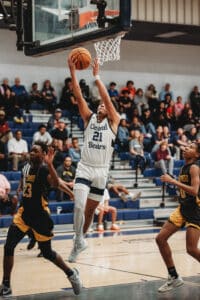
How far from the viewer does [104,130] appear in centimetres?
762

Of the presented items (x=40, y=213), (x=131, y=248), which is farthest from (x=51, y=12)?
(x=131, y=248)

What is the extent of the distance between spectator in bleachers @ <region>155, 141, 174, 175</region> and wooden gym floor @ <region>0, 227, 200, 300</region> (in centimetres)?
455

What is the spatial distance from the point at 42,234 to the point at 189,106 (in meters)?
15.9

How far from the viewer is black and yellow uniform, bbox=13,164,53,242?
7266 mm

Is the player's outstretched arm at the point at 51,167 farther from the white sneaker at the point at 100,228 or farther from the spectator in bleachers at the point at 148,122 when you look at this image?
the spectator in bleachers at the point at 148,122

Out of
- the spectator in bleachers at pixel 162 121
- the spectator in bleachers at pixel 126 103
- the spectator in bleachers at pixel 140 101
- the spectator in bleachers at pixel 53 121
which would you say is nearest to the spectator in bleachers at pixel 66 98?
the spectator in bleachers at pixel 126 103

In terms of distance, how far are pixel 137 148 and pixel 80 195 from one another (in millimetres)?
11425

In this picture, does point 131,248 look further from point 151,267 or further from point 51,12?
point 51,12

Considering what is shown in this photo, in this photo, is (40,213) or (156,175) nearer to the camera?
(40,213)

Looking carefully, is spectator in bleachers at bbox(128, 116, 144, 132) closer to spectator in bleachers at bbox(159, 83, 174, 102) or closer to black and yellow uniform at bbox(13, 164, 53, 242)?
spectator in bleachers at bbox(159, 83, 174, 102)

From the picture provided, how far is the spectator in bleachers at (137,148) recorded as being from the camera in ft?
60.7

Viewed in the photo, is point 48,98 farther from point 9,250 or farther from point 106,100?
point 9,250

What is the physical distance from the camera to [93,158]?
758cm

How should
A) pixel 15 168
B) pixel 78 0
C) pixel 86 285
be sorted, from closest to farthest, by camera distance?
1. pixel 86 285
2. pixel 78 0
3. pixel 15 168
